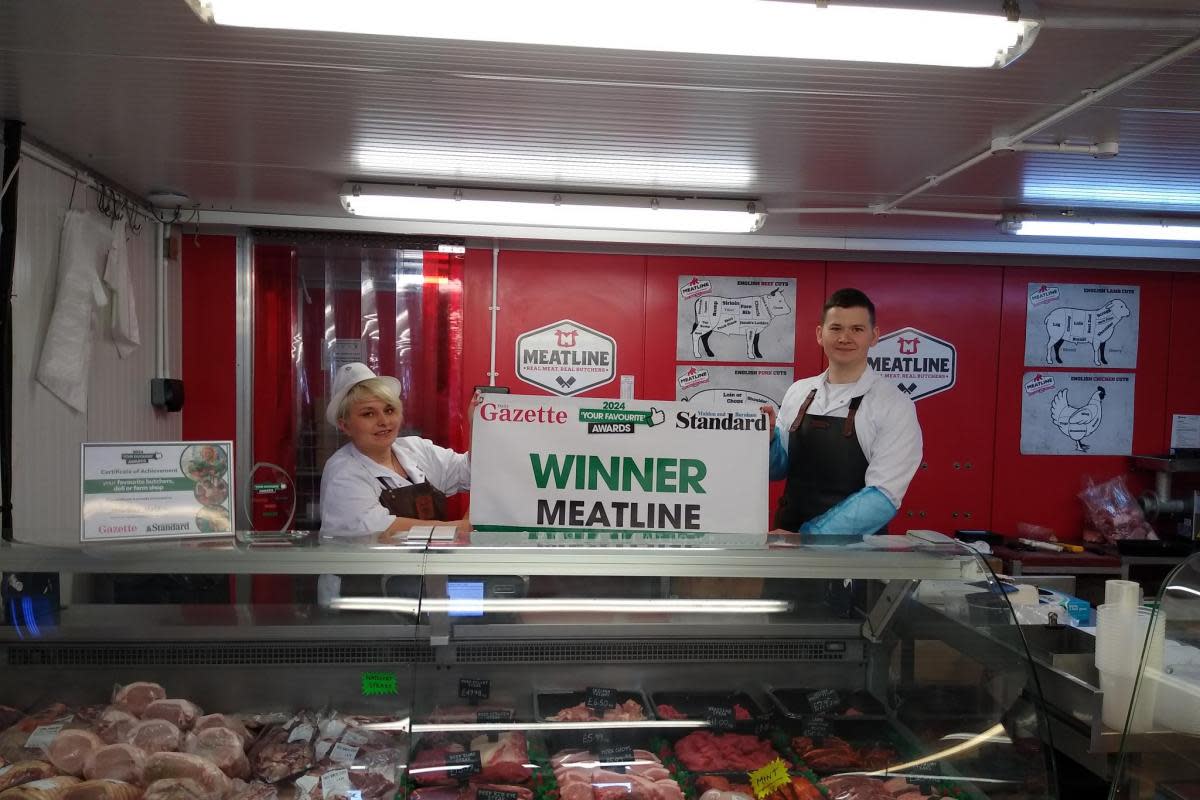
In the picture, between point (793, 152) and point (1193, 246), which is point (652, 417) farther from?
point (1193, 246)

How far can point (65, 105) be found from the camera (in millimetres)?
3309

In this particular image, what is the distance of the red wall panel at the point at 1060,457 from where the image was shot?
616cm

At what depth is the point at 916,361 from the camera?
20.0 ft

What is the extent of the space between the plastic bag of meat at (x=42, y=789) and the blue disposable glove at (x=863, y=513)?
2747 mm

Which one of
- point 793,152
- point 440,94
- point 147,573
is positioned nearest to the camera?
point 147,573

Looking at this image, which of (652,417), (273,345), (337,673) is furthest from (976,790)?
(273,345)

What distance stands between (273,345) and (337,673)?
3840 mm

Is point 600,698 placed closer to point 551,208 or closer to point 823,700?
point 823,700

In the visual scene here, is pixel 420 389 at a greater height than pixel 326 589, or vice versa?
pixel 420 389

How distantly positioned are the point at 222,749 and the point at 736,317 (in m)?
4.53

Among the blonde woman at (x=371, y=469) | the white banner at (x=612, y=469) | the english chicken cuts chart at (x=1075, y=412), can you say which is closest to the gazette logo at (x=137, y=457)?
the white banner at (x=612, y=469)

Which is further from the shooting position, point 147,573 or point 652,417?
point 652,417

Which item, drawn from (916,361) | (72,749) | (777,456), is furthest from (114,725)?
(916,361)

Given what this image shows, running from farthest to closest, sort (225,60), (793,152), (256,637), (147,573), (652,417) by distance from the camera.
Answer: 1. (793,152)
2. (225,60)
3. (652,417)
4. (256,637)
5. (147,573)
